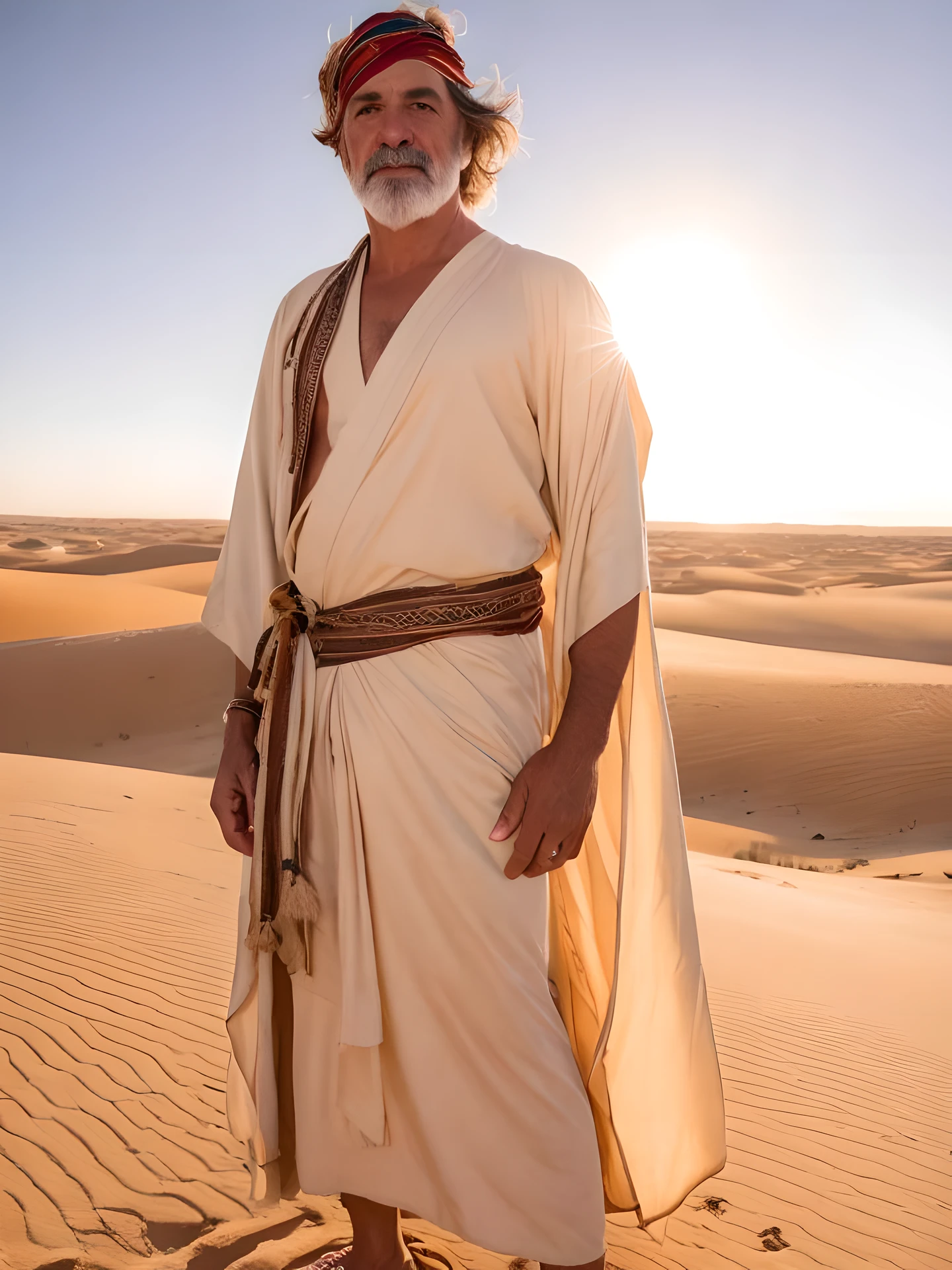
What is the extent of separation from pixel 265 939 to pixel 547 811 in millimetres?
666

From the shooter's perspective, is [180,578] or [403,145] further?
[180,578]

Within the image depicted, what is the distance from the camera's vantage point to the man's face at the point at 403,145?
81.5 inches

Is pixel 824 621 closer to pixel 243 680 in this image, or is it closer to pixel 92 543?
pixel 243 680

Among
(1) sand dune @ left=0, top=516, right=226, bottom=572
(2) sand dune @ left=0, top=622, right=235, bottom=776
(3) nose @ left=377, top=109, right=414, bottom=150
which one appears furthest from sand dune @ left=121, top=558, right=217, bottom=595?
(3) nose @ left=377, top=109, right=414, bottom=150

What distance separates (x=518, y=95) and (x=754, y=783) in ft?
35.3

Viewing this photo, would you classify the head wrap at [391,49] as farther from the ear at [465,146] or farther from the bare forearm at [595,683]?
the bare forearm at [595,683]

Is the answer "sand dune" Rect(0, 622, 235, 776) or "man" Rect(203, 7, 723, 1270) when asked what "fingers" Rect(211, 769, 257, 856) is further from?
"sand dune" Rect(0, 622, 235, 776)

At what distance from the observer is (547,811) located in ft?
5.94

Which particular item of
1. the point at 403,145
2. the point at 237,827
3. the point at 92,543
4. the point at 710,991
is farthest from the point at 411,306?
the point at 92,543

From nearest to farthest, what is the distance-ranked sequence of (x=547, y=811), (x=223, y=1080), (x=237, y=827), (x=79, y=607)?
(x=547, y=811)
(x=237, y=827)
(x=223, y=1080)
(x=79, y=607)

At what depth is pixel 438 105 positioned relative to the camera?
2.15 meters

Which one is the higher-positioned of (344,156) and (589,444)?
(344,156)

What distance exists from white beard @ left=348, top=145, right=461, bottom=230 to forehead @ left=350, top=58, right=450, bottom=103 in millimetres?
188

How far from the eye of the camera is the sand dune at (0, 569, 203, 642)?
25.3 meters
